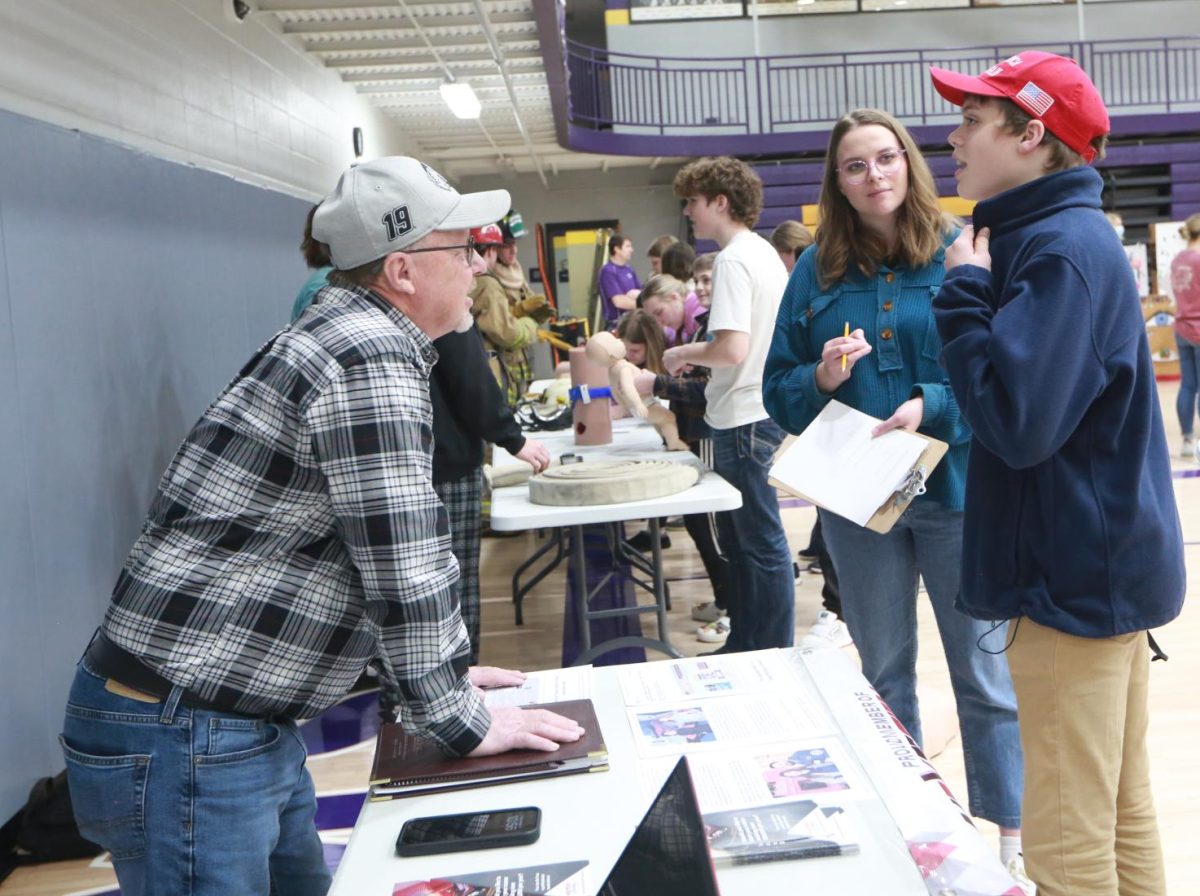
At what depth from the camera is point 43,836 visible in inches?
117

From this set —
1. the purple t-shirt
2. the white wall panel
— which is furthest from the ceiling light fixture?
the purple t-shirt

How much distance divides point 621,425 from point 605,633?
2.87ft

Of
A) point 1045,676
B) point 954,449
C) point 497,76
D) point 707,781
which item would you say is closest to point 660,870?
point 707,781

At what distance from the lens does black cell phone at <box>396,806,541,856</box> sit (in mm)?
1192

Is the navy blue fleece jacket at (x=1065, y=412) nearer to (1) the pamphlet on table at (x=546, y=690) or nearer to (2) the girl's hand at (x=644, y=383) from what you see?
(1) the pamphlet on table at (x=546, y=690)

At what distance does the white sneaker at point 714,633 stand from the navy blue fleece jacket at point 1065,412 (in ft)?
9.13

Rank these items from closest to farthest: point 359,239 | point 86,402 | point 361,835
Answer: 1. point 361,835
2. point 359,239
3. point 86,402

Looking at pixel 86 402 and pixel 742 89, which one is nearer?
pixel 86 402

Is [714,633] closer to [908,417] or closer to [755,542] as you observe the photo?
[755,542]

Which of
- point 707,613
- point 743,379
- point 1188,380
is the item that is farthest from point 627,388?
point 1188,380

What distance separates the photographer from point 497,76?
946 cm

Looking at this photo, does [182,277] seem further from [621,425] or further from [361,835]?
[361,835]

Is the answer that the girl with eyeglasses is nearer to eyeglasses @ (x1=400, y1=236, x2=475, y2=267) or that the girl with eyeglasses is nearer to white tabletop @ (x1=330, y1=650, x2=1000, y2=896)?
white tabletop @ (x1=330, y1=650, x2=1000, y2=896)

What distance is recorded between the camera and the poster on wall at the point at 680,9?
16.2 meters
